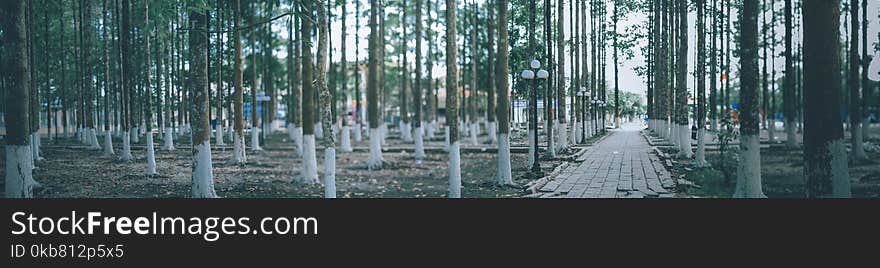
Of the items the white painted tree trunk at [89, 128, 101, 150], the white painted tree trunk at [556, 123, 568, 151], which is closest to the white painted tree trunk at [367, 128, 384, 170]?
the white painted tree trunk at [556, 123, 568, 151]

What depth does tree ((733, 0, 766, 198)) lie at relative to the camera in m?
4.95

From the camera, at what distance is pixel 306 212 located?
14.5 feet

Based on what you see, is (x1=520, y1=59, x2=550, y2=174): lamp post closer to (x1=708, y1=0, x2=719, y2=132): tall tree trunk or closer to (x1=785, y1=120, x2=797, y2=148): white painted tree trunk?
(x1=708, y1=0, x2=719, y2=132): tall tree trunk

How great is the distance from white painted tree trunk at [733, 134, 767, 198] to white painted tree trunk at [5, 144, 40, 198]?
20.0 ft

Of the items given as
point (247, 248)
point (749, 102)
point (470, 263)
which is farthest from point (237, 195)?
point (749, 102)

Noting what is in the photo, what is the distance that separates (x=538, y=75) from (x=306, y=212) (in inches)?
153

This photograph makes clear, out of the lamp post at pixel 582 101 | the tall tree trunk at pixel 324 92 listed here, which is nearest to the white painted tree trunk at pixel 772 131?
the lamp post at pixel 582 101

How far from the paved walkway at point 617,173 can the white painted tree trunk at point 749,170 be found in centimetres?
60

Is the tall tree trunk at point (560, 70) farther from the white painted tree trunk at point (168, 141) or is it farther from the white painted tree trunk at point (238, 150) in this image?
the white painted tree trunk at point (168, 141)

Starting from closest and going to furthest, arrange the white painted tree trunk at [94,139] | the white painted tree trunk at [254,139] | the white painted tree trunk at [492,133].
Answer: the white painted tree trunk at [94,139] → the white painted tree trunk at [254,139] → the white painted tree trunk at [492,133]

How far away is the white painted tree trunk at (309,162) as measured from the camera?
740 cm

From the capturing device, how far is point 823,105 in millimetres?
4211

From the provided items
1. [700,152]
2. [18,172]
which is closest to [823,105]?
[700,152]

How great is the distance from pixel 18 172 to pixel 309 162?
3.41 m
